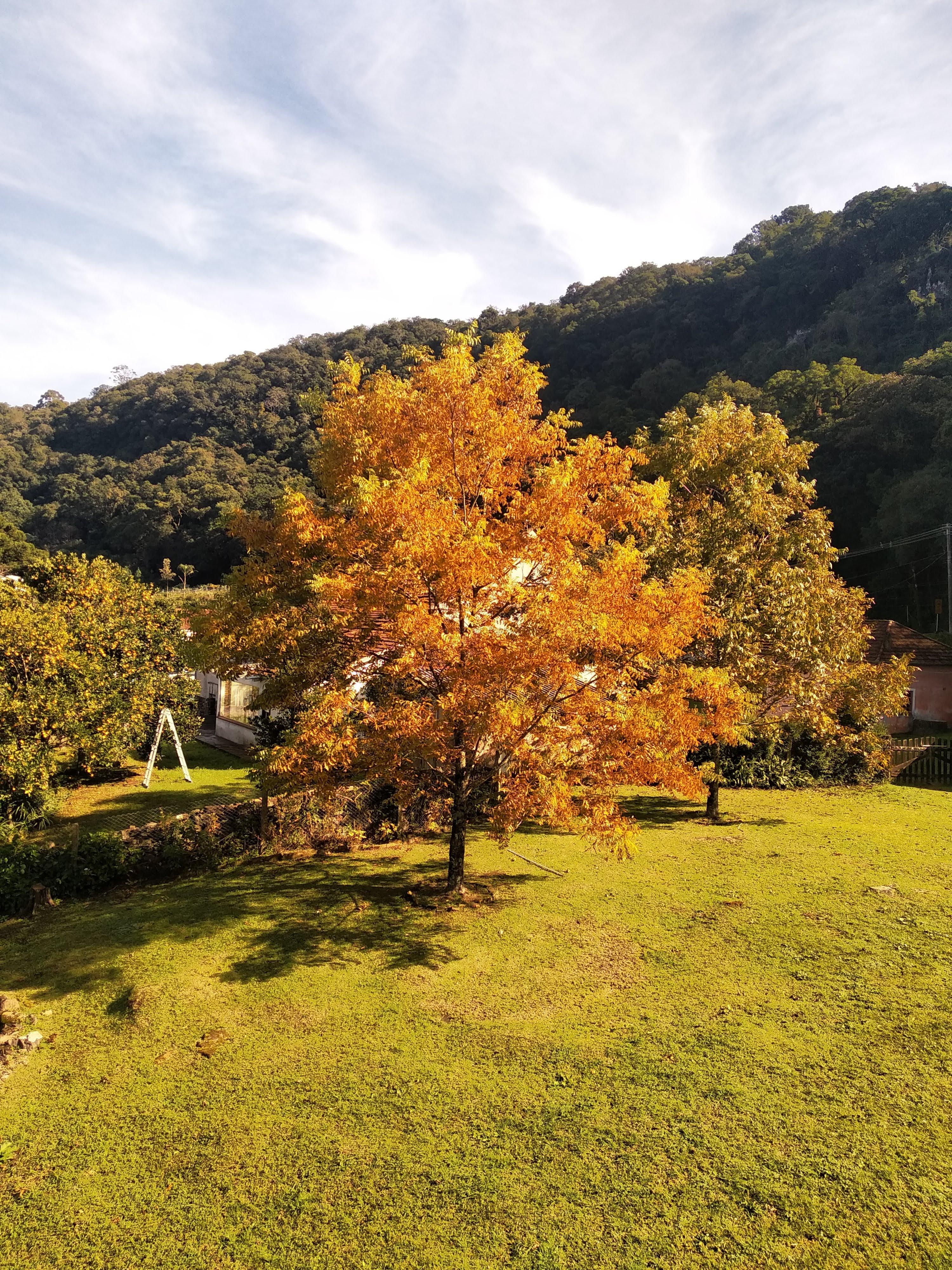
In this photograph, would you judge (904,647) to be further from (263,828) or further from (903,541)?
(263,828)

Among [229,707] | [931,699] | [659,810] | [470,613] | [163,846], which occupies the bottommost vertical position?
[659,810]

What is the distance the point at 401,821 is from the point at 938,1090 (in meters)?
11.1

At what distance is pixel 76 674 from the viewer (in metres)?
15.6

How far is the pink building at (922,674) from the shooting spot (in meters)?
29.3

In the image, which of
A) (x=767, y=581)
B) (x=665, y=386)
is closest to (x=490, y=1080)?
(x=767, y=581)

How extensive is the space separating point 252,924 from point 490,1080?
5440mm

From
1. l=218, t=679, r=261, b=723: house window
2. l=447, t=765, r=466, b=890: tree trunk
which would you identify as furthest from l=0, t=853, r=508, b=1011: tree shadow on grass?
l=218, t=679, r=261, b=723: house window

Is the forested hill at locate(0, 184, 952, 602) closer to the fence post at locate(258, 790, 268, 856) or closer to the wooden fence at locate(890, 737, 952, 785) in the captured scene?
the wooden fence at locate(890, 737, 952, 785)

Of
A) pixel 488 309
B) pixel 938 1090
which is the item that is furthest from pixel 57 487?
pixel 938 1090

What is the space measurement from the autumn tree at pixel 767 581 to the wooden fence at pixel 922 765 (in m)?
3.21

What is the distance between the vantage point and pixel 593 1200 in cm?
568

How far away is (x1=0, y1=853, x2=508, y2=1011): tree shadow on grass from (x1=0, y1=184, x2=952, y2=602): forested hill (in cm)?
3865

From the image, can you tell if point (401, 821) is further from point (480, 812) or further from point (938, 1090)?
point (938, 1090)

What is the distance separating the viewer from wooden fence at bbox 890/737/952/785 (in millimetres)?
21203
